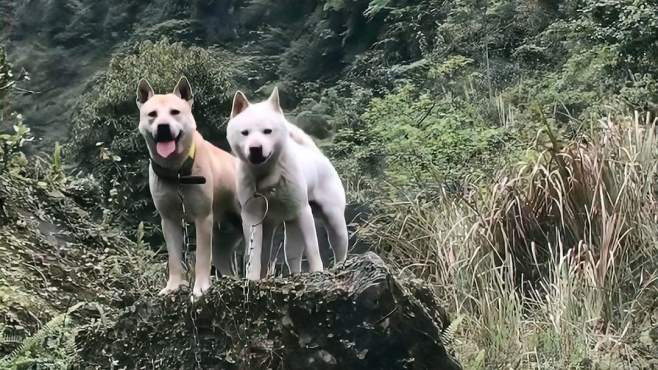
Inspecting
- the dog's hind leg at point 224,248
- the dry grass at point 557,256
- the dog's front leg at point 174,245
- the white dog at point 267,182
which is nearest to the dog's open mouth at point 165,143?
the white dog at point 267,182

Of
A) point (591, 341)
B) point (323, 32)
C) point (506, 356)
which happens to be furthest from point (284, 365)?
point (323, 32)

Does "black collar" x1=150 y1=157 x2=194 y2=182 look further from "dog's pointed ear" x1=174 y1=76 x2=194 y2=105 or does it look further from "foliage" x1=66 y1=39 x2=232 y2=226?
"foliage" x1=66 y1=39 x2=232 y2=226

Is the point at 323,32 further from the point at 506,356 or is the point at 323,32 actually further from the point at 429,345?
the point at 429,345

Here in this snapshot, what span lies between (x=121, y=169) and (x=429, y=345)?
6.58 m

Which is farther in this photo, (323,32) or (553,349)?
(323,32)

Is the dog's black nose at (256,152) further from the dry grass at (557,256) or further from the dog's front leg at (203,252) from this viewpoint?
the dry grass at (557,256)

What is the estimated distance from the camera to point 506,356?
5500 mm

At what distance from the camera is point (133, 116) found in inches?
401

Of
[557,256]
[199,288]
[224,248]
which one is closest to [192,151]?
[199,288]

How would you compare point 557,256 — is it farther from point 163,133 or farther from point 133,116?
point 133,116

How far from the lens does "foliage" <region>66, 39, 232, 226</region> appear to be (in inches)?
388

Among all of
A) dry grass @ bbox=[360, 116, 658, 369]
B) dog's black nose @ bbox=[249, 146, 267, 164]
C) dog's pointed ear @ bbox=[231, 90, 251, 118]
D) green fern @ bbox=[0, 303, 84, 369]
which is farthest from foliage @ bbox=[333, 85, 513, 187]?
green fern @ bbox=[0, 303, 84, 369]

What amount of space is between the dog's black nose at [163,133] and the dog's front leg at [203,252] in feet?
1.45

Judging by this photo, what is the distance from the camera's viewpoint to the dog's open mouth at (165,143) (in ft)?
13.9
